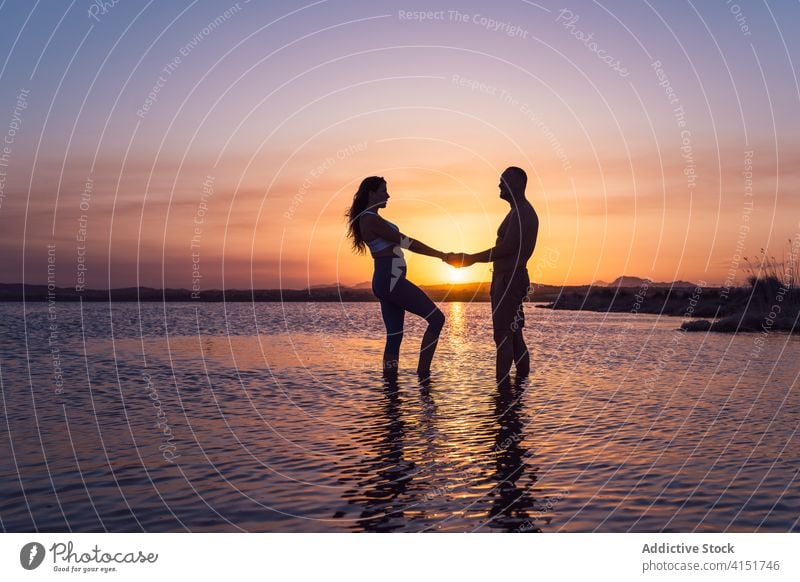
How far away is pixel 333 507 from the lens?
643 cm

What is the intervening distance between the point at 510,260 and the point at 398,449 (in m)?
6.07

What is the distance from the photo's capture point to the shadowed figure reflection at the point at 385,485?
19.8ft

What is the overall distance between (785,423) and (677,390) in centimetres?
332

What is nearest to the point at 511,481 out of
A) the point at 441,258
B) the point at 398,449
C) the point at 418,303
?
the point at 398,449

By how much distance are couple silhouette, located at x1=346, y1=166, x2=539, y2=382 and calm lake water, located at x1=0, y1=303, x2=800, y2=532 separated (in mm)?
862

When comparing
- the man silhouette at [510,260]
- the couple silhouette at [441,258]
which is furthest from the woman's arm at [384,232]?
the man silhouette at [510,260]

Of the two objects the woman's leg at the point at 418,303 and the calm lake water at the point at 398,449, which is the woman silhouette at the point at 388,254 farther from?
the calm lake water at the point at 398,449

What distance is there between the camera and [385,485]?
7.05m

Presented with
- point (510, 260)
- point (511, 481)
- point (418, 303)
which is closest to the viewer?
point (511, 481)

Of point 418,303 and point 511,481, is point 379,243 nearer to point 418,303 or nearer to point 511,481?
point 418,303

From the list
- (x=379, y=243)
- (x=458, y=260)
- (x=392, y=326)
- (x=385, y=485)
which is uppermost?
(x=379, y=243)

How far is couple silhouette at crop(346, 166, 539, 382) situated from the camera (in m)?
13.7
